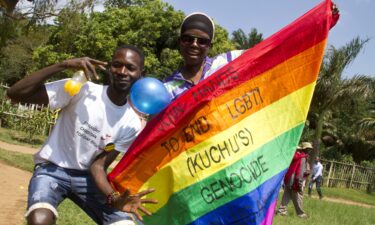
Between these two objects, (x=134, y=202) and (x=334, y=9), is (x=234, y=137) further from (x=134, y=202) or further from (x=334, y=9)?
(x=334, y=9)

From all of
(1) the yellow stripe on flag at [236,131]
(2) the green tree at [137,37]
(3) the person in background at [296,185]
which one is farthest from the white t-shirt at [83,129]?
(2) the green tree at [137,37]

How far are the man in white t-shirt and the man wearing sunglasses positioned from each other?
0.32m

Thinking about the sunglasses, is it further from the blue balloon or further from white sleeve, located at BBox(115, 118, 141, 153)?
white sleeve, located at BBox(115, 118, 141, 153)

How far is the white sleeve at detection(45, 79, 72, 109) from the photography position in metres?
3.55

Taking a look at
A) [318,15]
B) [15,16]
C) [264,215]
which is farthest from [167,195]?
[15,16]

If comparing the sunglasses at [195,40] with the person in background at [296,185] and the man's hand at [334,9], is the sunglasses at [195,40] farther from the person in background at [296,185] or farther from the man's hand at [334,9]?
the person in background at [296,185]

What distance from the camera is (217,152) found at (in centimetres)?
333

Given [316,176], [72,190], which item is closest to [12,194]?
[72,190]

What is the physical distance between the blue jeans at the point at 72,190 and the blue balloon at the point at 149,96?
0.71 m

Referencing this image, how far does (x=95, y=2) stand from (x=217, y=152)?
1709cm

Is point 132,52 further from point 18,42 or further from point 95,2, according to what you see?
point 18,42

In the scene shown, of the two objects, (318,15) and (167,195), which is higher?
(318,15)

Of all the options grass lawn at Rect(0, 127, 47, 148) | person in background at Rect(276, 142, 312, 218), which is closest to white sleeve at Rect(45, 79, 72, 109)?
person in background at Rect(276, 142, 312, 218)

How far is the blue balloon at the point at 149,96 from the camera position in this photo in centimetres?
A: 338
